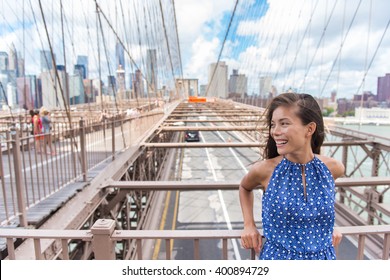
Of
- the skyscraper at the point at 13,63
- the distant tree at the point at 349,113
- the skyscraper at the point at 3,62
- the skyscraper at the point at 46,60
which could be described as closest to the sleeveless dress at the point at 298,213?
the skyscraper at the point at 3,62

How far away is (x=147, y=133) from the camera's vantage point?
31.2ft

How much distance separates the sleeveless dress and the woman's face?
0.09 meters

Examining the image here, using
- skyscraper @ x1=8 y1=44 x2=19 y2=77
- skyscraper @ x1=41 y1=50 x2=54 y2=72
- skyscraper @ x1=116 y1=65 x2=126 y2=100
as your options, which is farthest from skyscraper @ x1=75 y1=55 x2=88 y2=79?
skyscraper @ x1=116 y1=65 x2=126 y2=100

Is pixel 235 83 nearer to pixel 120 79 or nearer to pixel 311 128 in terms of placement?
pixel 120 79

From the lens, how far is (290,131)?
4.04ft

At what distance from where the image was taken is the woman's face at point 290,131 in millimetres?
1232

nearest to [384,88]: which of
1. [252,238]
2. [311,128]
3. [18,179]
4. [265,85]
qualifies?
[311,128]

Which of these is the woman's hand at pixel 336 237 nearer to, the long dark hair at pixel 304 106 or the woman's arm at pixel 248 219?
the woman's arm at pixel 248 219

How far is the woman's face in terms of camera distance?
4.04 feet

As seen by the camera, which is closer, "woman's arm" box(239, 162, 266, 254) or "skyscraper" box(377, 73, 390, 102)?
"woman's arm" box(239, 162, 266, 254)

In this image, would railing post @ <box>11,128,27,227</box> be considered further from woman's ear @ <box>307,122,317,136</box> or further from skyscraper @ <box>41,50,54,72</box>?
skyscraper @ <box>41,50,54,72</box>

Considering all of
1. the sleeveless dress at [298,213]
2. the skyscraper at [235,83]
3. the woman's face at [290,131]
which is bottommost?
the sleeveless dress at [298,213]
